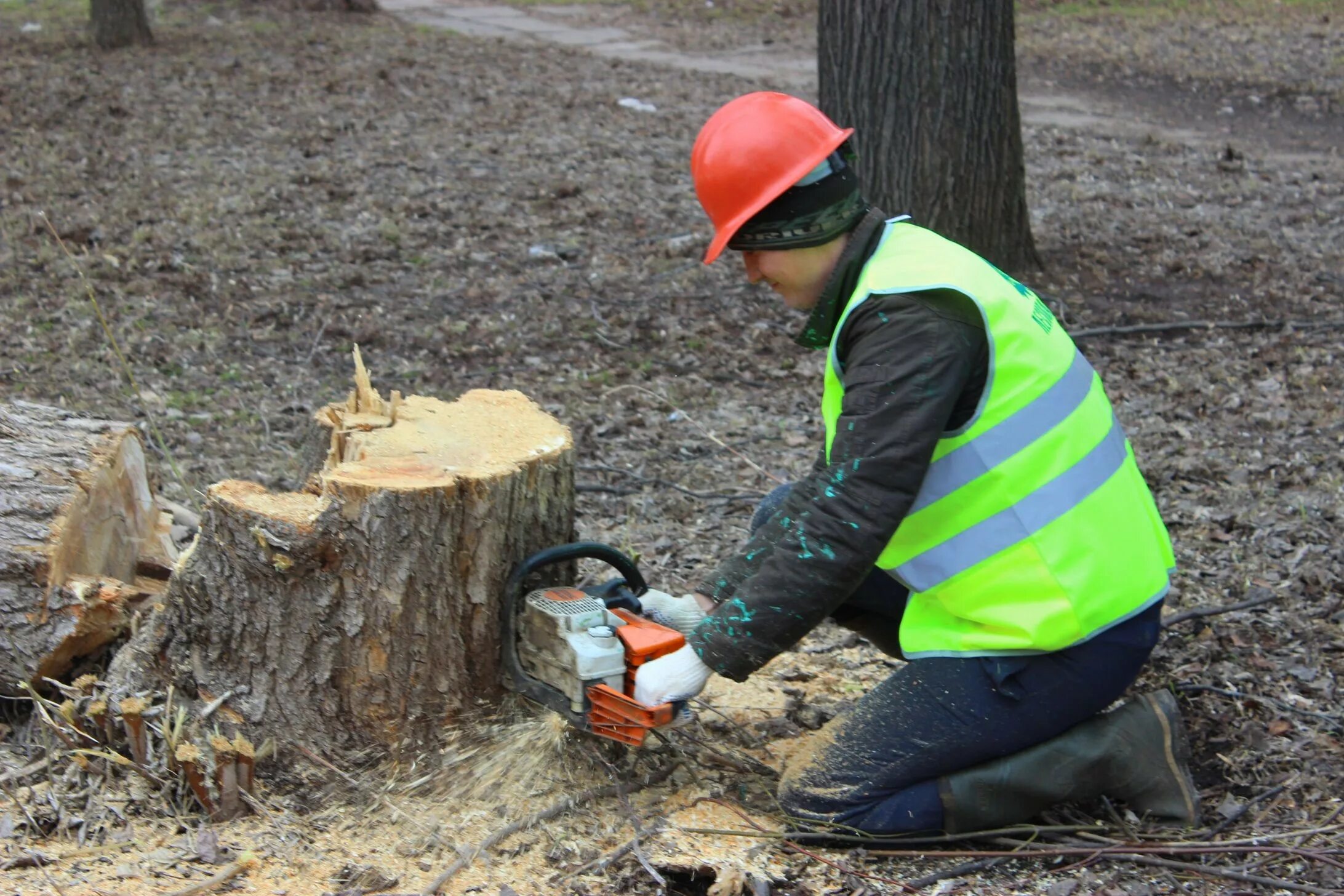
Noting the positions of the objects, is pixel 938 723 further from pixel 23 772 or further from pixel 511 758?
pixel 23 772

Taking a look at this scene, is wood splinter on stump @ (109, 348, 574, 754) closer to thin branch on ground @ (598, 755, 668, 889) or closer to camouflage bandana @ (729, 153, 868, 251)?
thin branch on ground @ (598, 755, 668, 889)

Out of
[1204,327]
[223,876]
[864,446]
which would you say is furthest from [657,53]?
[223,876]

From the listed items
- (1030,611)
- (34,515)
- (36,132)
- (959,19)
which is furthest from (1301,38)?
(34,515)

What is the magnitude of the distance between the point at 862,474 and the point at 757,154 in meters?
0.69

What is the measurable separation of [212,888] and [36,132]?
7.52 meters

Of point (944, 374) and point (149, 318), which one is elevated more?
point (944, 374)

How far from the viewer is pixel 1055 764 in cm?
270

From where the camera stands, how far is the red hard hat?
255 centimetres

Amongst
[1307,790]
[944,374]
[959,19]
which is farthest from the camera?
[959,19]

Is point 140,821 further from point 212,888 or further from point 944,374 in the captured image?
point 944,374

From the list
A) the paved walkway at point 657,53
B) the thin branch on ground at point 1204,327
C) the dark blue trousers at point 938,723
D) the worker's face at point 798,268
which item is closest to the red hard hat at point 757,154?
the worker's face at point 798,268

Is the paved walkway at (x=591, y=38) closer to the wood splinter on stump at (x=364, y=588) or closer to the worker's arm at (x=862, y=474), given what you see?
the wood splinter on stump at (x=364, y=588)

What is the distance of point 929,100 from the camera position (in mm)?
5730

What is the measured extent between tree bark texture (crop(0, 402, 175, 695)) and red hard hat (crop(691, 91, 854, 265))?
1721 millimetres
